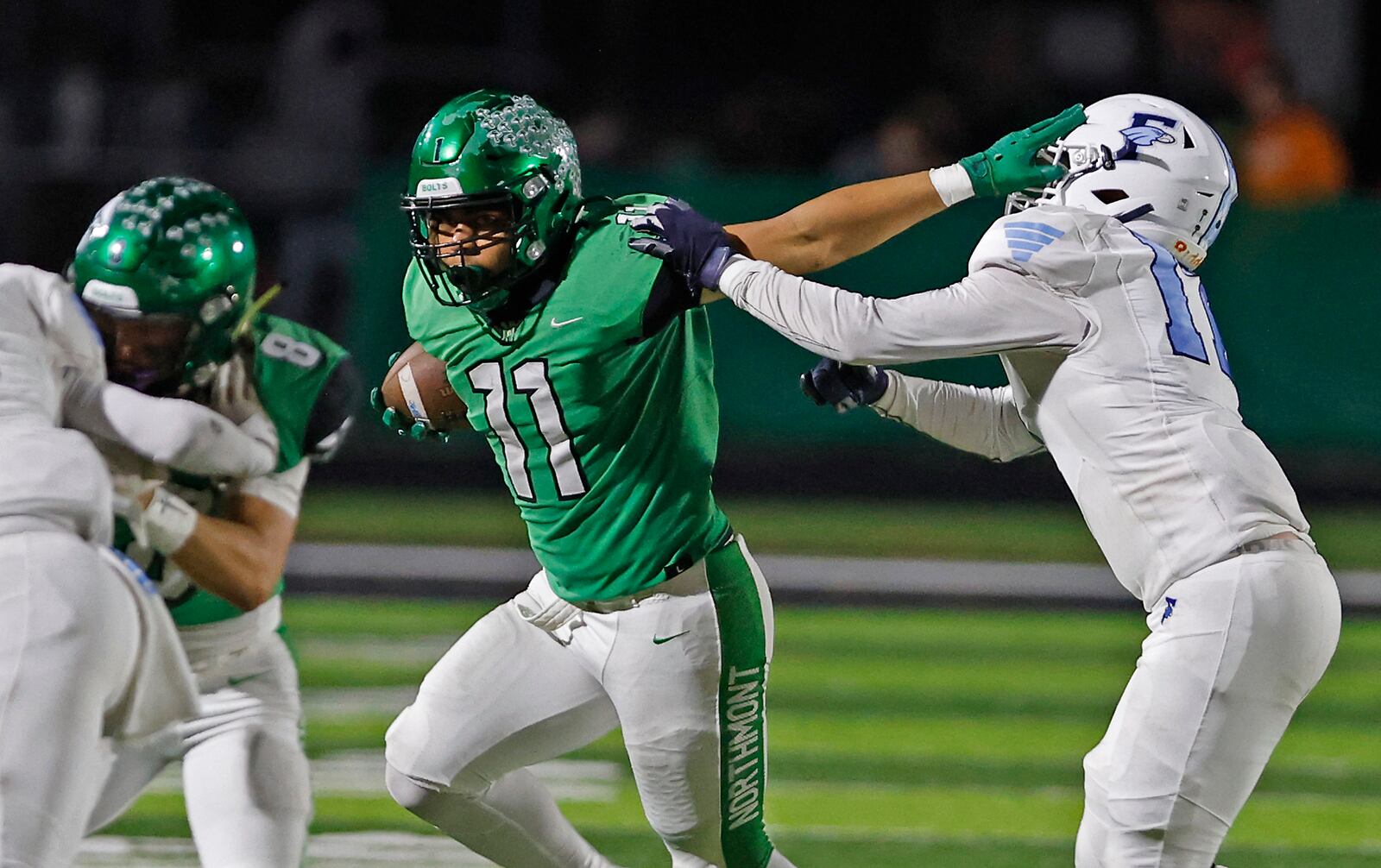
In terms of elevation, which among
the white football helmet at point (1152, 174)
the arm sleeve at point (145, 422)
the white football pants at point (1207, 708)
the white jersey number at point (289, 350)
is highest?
the white football helmet at point (1152, 174)

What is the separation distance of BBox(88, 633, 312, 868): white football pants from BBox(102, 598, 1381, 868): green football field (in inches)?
40.0

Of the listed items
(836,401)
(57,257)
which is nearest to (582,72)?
(57,257)

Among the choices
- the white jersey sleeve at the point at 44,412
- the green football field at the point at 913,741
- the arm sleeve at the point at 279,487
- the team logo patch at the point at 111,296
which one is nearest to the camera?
the white jersey sleeve at the point at 44,412

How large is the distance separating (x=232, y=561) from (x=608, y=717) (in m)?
0.72

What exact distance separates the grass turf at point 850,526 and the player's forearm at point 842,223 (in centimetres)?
517

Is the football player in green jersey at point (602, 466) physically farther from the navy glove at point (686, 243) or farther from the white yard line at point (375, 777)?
the white yard line at point (375, 777)

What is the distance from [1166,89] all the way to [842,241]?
8.97 meters

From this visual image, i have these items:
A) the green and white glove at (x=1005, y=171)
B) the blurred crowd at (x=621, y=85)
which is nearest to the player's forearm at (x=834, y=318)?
the green and white glove at (x=1005, y=171)

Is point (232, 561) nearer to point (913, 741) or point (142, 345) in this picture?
point (142, 345)

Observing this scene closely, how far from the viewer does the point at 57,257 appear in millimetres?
9984

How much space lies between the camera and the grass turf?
848cm

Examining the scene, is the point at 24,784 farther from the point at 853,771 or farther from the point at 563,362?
the point at 853,771

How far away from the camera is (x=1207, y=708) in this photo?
2.84m

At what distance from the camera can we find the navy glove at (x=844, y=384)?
132 inches
